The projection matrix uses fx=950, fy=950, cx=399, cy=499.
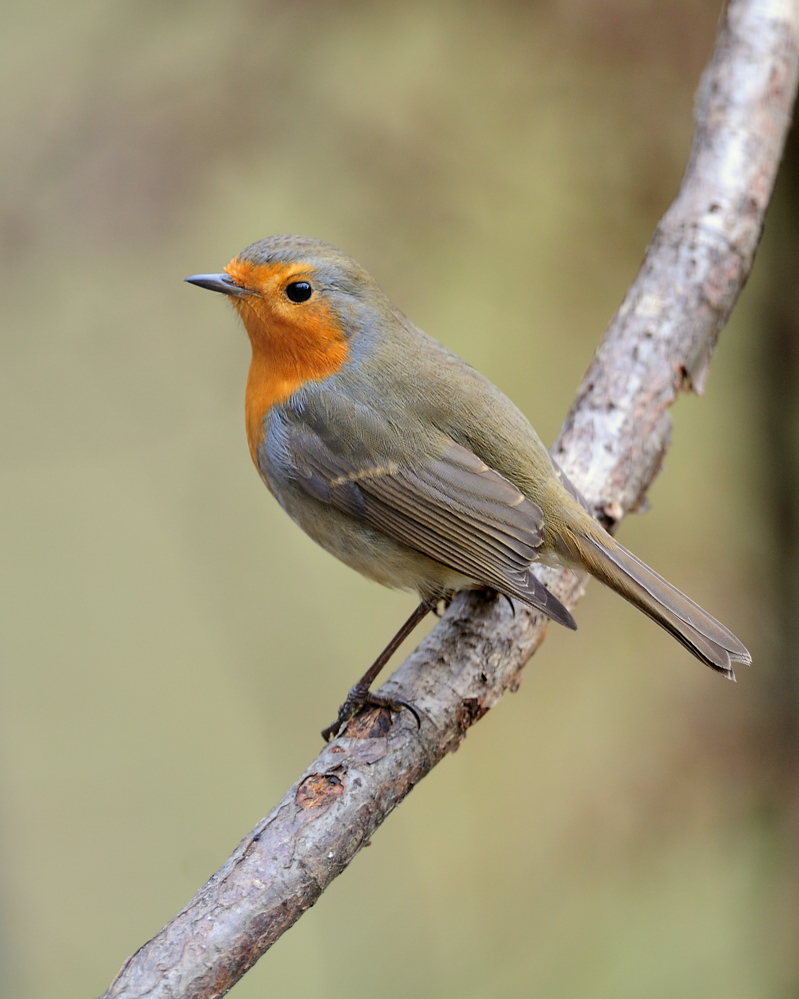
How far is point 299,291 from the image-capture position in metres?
2.80

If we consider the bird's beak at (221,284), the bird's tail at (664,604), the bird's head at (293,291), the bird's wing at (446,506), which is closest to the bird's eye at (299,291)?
the bird's head at (293,291)

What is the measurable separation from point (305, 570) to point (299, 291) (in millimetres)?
2469

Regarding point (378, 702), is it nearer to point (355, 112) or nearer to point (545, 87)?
point (355, 112)

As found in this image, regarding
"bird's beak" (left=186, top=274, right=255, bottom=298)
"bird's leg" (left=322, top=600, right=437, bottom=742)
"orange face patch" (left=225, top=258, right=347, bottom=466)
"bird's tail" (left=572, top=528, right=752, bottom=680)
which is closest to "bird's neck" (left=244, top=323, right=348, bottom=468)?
"orange face patch" (left=225, top=258, right=347, bottom=466)

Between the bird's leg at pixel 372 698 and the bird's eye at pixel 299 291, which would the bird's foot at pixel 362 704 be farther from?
the bird's eye at pixel 299 291

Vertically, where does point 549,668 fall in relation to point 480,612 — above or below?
above

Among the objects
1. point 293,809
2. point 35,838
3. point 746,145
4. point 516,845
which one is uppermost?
point 746,145

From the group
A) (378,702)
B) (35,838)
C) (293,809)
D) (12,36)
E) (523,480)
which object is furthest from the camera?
(12,36)

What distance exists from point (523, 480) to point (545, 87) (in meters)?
2.24

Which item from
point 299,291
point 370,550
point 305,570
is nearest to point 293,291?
point 299,291

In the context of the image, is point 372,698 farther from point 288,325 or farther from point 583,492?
point 288,325

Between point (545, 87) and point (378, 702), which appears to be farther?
point (545, 87)

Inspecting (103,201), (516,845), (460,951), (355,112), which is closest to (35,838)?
(460,951)

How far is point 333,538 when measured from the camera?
2.77 meters
